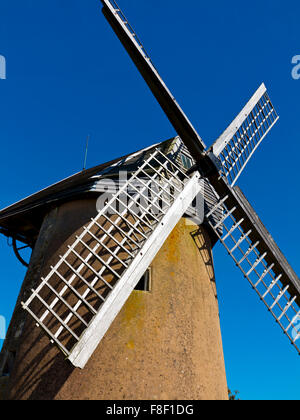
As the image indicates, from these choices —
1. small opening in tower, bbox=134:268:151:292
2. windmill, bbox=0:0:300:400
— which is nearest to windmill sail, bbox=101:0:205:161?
windmill, bbox=0:0:300:400

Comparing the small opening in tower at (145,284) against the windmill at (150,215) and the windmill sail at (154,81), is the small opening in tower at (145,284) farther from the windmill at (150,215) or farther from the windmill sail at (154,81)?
the windmill sail at (154,81)

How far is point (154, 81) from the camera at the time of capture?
245 inches

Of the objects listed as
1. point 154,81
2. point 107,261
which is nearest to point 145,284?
point 107,261

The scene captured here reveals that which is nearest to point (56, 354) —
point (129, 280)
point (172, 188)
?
point (129, 280)

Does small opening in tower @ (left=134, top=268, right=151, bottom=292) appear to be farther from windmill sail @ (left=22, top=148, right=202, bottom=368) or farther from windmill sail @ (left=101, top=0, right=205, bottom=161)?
windmill sail @ (left=101, top=0, right=205, bottom=161)

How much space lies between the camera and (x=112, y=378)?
4.41 meters

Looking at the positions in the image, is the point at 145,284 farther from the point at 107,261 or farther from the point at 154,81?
the point at 154,81

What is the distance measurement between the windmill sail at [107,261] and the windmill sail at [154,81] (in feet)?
2.20

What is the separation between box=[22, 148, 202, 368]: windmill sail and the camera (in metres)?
4.04

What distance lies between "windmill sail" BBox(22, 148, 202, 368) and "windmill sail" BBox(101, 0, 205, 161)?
672 mm

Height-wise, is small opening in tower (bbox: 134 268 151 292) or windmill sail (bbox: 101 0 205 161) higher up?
windmill sail (bbox: 101 0 205 161)

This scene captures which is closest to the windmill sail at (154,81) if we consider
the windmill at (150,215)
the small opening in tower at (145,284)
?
the windmill at (150,215)
